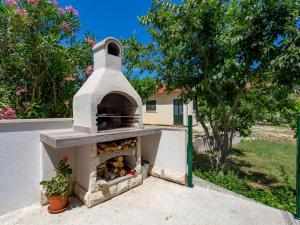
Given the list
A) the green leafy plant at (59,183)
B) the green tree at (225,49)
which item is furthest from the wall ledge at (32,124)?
the green tree at (225,49)

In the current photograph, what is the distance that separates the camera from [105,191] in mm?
4320

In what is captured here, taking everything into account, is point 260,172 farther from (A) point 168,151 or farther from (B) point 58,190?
(B) point 58,190

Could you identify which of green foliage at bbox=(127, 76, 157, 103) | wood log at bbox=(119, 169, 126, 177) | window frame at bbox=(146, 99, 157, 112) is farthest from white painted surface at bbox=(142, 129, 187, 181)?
window frame at bbox=(146, 99, 157, 112)

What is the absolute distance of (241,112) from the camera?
7.24m

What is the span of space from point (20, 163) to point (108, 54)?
3.55 metres

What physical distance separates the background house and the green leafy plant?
44.4 ft

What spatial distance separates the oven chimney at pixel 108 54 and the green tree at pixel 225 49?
155 cm

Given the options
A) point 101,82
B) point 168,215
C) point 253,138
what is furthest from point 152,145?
point 253,138

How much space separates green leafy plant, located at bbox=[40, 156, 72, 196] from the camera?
384cm

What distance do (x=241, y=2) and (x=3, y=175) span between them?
723 cm

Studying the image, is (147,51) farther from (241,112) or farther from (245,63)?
(241,112)

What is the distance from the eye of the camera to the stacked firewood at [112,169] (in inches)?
186

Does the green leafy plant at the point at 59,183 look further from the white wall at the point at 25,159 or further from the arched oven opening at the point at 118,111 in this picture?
the arched oven opening at the point at 118,111

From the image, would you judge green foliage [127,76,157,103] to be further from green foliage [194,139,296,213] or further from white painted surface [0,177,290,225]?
white painted surface [0,177,290,225]
